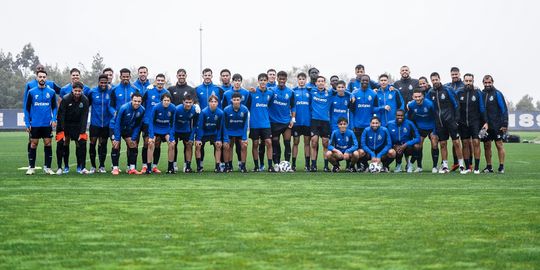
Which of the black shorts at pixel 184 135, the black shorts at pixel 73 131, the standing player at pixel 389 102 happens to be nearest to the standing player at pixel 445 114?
the standing player at pixel 389 102

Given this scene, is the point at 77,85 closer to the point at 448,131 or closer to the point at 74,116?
the point at 74,116

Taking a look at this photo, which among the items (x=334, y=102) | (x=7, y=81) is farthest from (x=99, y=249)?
(x=7, y=81)

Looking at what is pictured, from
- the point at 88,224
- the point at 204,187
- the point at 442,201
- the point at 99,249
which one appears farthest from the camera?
the point at 204,187

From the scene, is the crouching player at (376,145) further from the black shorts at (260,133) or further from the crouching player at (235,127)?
the crouching player at (235,127)

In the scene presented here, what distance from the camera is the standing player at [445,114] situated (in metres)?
16.0

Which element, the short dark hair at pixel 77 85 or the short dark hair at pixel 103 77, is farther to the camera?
the short dark hair at pixel 103 77

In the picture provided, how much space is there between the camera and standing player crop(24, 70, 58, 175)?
14875 mm

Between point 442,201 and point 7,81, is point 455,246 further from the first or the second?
point 7,81

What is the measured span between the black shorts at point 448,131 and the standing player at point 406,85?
1.53 m

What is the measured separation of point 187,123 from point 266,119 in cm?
174

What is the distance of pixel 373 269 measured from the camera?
5.65 meters

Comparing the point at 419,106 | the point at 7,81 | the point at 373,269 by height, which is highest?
the point at 7,81

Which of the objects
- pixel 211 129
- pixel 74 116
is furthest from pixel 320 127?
pixel 74 116

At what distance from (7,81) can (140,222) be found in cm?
7532
